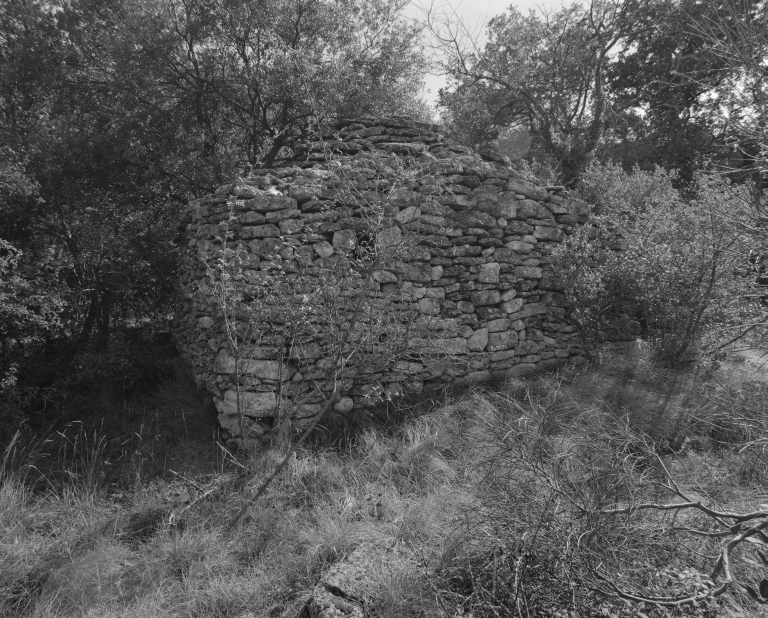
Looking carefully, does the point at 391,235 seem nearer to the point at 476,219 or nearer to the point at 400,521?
the point at 476,219

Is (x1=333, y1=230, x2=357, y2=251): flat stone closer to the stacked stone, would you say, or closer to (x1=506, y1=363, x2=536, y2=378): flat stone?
the stacked stone

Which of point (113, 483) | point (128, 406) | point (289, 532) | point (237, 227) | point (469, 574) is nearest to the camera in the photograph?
point (469, 574)

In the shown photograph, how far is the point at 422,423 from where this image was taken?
15.4 ft

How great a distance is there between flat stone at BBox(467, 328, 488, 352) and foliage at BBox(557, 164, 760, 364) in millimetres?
1078

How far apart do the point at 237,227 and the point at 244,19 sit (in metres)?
4.16

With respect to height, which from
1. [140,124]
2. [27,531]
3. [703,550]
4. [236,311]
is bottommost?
[27,531]

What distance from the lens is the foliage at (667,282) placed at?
5.39m

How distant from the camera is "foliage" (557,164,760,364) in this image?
5391 millimetres

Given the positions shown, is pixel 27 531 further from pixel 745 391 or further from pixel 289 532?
pixel 745 391

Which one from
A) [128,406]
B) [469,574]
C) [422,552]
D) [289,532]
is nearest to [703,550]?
[469,574]

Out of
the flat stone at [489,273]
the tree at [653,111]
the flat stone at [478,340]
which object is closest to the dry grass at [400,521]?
the flat stone at [478,340]

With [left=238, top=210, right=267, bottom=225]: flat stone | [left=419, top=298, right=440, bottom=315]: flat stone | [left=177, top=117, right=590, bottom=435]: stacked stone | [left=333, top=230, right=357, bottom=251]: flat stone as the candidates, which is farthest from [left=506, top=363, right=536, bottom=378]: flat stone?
[left=238, top=210, right=267, bottom=225]: flat stone

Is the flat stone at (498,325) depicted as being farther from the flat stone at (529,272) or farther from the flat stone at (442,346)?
the flat stone at (529,272)

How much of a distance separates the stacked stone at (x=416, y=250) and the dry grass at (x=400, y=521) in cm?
59
